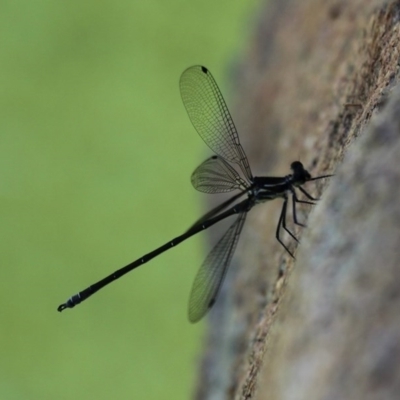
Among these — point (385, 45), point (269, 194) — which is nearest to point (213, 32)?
point (269, 194)

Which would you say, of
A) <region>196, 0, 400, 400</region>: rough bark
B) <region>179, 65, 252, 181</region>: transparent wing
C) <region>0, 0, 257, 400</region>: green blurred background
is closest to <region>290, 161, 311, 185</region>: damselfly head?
<region>196, 0, 400, 400</region>: rough bark

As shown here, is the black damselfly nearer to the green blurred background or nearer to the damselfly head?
the damselfly head

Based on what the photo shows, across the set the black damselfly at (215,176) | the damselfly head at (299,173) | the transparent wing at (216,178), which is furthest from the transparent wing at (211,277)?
the damselfly head at (299,173)

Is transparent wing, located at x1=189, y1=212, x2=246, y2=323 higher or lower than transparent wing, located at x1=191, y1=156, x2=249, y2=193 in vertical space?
lower

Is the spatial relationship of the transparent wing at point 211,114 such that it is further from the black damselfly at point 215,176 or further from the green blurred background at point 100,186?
the green blurred background at point 100,186

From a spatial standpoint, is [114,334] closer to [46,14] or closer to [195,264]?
[195,264]
